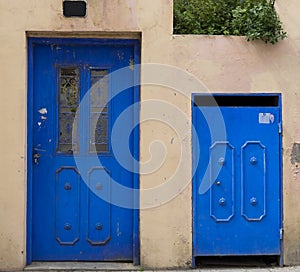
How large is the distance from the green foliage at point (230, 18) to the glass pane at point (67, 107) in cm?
127

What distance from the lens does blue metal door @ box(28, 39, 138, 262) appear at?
5812 mm

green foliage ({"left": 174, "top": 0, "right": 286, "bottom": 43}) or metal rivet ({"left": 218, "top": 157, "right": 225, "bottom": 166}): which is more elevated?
green foliage ({"left": 174, "top": 0, "right": 286, "bottom": 43})

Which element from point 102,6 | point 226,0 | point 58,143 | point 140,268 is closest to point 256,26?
point 226,0

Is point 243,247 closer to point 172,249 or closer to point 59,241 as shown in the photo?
point 172,249

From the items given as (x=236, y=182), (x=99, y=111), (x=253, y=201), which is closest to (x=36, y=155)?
(x=99, y=111)

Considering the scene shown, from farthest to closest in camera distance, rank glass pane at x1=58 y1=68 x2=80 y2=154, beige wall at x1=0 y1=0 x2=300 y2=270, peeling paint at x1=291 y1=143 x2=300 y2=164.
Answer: glass pane at x1=58 y1=68 x2=80 y2=154 → peeling paint at x1=291 y1=143 x2=300 y2=164 → beige wall at x1=0 y1=0 x2=300 y2=270

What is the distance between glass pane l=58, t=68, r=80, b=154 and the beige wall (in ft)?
1.39

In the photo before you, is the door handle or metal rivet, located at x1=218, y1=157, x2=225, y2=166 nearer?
metal rivet, located at x1=218, y1=157, x2=225, y2=166

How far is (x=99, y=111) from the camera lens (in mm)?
5910

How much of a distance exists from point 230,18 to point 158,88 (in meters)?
1.18

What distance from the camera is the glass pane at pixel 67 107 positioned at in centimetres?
588

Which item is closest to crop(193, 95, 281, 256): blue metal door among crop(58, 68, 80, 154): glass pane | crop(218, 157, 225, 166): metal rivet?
crop(218, 157, 225, 166): metal rivet

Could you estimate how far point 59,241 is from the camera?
5.81 m

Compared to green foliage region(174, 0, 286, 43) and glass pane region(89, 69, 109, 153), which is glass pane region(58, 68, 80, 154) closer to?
glass pane region(89, 69, 109, 153)
